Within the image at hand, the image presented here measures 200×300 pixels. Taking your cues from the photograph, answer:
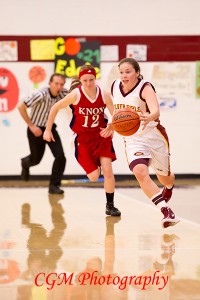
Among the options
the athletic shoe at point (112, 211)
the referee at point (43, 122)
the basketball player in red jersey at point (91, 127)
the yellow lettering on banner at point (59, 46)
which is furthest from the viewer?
the yellow lettering on banner at point (59, 46)

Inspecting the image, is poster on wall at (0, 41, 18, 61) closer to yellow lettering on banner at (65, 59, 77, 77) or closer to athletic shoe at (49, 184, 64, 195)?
yellow lettering on banner at (65, 59, 77, 77)

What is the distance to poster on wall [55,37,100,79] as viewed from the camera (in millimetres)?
11188

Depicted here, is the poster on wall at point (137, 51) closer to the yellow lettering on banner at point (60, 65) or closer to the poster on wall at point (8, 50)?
the yellow lettering on banner at point (60, 65)

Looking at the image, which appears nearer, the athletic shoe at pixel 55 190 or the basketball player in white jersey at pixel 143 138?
the basketball player in white jersey at pixel 143 138

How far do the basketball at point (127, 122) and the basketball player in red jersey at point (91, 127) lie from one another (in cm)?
102

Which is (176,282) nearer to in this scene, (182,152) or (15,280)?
(15,280)

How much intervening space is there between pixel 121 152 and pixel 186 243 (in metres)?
6.47

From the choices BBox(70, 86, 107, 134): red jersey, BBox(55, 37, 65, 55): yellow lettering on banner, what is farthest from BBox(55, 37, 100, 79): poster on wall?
BBox(70, 86, 107, 134): red jersey

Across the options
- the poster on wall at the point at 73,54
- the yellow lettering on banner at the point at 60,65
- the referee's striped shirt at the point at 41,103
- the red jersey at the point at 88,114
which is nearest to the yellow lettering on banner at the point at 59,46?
the poster on wall at the point at 73,54

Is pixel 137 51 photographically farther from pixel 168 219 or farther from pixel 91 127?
pixel 168 219

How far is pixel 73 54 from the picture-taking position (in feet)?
36.8

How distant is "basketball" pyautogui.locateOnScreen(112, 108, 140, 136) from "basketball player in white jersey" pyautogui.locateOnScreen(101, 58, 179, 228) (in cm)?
13

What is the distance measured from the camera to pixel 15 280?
3.76 m

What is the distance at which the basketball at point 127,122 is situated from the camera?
5.54 meters
